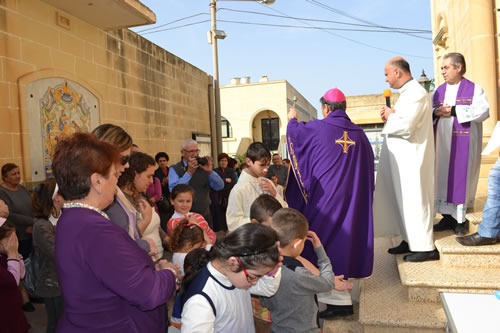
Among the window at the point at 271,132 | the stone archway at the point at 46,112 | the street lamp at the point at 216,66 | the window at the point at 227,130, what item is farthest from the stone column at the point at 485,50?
the window at the point at 227,130

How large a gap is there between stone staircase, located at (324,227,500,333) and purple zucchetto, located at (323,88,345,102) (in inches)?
59.3

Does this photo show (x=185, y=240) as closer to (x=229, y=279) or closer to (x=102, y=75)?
(x=229, y=279)

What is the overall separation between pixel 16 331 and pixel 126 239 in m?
1.75

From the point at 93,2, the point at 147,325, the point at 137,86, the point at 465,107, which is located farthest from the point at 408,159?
the point at 137,86

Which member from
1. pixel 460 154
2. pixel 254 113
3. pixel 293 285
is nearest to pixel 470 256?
pixel 460 154

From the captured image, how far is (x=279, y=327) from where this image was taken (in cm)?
208

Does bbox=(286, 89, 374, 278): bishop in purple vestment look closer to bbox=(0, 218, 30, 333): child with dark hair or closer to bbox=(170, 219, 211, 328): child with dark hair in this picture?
bbox=(170, 219, 211, 328): child with dark hair

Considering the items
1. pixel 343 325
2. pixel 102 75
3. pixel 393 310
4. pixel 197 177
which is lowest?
pixel 343 325

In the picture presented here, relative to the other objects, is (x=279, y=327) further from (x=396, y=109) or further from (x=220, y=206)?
(x=220, y=206)

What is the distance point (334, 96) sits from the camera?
3.22 metres

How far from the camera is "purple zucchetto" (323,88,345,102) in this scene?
10.6 feet

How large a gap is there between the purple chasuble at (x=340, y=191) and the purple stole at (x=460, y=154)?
1026mm

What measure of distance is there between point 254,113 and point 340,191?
21.1 metres

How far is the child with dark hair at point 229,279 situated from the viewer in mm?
1573
